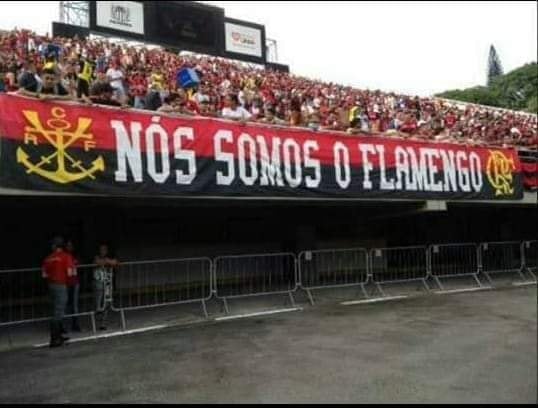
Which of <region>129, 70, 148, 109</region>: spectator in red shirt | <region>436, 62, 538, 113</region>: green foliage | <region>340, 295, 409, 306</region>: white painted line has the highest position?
<region>436, 62, 538, 113</region>: green foliage

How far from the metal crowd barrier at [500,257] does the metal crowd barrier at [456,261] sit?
9.9 inches

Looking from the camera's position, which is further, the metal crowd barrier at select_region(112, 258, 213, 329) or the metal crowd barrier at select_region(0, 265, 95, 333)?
the metal crowd barrier at select_region(112, 258, 213, 329)

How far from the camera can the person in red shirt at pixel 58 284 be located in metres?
10.2

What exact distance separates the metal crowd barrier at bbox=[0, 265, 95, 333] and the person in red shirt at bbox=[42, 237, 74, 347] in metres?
0.95

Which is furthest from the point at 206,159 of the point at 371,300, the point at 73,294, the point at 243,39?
the point at 243,39

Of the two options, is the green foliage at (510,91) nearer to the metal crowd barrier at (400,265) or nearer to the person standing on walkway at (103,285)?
the metal crowd barrier at (400,265)

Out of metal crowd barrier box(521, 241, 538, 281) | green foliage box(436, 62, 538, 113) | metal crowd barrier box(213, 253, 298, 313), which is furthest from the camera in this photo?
green foliage box(436, 62, 538, 113)

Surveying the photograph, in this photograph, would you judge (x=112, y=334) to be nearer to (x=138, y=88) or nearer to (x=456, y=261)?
(x=138, y=88)

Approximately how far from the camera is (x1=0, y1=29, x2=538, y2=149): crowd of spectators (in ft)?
39.7

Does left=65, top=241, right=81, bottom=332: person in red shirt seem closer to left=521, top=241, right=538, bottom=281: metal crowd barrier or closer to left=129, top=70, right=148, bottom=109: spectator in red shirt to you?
left=129, top=70, right=148, bottom=109: spectator in red shirt

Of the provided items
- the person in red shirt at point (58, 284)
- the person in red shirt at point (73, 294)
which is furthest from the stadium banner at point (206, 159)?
the person in red shirt at point (73, 294)

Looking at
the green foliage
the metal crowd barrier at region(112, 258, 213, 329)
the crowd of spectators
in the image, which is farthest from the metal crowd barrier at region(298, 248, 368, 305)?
the green foliage

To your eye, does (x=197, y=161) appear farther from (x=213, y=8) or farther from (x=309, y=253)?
(x=213, y=8)

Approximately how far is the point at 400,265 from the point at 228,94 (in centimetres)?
574
